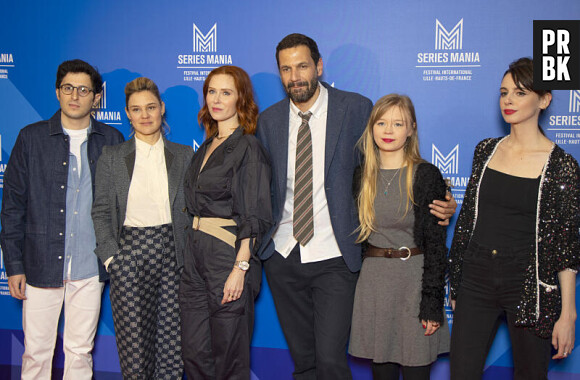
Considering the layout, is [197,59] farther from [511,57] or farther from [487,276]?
[487,276]

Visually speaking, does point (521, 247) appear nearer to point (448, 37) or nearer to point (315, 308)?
point (315, 308)

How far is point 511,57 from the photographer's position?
114 inches

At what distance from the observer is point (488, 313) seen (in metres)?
2.21

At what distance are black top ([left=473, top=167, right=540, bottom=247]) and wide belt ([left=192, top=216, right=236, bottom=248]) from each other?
119 cm

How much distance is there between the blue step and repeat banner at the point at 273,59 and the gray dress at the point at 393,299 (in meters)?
0.88

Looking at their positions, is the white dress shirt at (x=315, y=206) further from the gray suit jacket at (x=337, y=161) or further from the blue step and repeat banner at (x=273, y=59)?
the blue step and repeat banner at (x=273, y=59)

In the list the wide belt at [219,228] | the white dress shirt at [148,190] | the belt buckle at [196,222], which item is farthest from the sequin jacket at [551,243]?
the white dress shirt at [148,190]

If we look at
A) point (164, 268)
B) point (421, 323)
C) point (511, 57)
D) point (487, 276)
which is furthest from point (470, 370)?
point (511, 57)

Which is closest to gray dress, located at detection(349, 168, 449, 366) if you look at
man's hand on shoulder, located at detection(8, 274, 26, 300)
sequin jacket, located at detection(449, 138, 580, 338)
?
sequin jacket, located at detection(449, 138, 580, 338)

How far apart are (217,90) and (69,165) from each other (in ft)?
3.43

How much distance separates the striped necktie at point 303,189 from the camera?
2451mm

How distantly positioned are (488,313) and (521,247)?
0.34m

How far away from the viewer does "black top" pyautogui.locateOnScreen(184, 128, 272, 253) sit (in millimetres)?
2367

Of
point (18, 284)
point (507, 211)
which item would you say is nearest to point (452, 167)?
point (507, 211)
